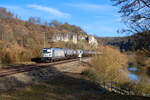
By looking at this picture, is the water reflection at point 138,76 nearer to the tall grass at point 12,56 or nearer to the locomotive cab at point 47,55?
the locomotive cab at point 47,55

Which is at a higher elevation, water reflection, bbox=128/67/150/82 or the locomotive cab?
the locomotive cab

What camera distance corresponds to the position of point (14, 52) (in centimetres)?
3056

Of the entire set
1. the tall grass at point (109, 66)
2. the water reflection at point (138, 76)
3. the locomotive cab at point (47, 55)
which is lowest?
the water reflection at point (138, 76)

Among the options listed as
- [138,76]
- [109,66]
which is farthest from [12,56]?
[138,76]

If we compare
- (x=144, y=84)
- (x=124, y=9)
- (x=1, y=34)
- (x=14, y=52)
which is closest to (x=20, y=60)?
(x=14, y=52)

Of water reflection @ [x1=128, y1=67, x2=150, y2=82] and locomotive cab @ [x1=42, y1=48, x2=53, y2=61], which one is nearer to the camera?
water reflection @ [x1=128, y1=67, x2=150, y2=82]

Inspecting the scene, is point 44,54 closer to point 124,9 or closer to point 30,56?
point 30,56

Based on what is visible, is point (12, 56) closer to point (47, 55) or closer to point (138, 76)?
point (47, 55)

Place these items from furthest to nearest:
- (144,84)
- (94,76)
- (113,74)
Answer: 1. (113,74)
2. (144,84)
3. (94,76)

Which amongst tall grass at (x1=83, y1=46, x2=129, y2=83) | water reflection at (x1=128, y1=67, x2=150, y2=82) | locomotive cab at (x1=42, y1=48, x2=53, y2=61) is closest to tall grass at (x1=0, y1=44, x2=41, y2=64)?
locomotive cab at (x1=42, y1=48, x2=53, y2=61)

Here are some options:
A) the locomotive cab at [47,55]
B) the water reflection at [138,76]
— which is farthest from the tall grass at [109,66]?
the locomotive cab at [47,55]

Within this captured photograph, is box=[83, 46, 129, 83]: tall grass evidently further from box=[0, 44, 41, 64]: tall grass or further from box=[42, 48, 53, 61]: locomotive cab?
box=[0, 44, 41, 64]: tall grass

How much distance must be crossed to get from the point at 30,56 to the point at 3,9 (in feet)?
325

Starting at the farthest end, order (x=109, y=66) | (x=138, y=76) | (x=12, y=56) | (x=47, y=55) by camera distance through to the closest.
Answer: (x=138, y=76)
(x=47, y=55)
(x=12, y=56)
(x=109, y=66)
